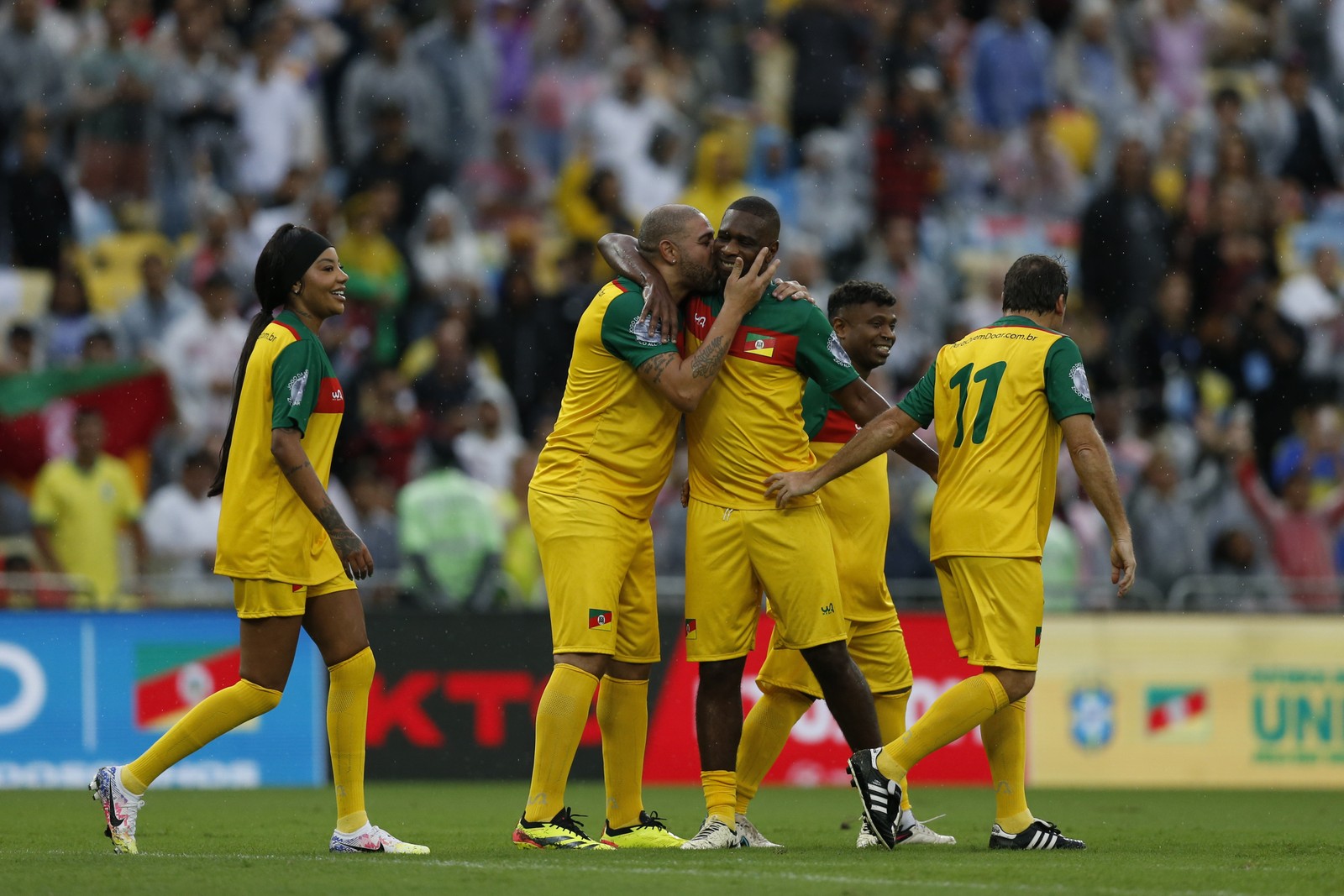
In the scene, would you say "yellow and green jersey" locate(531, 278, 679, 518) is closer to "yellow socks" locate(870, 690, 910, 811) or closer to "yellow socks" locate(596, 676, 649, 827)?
"yellow socks" locate(596, 676, 649, 827)

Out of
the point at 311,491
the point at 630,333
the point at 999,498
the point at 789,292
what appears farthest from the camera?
the point at 789,292

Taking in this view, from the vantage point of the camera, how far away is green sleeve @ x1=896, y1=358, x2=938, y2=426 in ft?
27.5

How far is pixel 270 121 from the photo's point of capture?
18.3m

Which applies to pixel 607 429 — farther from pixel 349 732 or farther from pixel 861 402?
pixel 349 732

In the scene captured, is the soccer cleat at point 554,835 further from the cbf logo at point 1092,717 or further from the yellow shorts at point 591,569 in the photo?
the cbf logo at point 1092,717

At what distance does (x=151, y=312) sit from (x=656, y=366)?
31.6 ft

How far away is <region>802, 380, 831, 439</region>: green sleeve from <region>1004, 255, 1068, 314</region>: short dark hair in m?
1.00

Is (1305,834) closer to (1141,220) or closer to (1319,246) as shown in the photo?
(1141,220)

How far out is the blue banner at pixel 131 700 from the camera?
13.4 m

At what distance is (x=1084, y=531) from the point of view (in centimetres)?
1584

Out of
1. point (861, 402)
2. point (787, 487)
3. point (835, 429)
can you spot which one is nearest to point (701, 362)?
point (787, 487)

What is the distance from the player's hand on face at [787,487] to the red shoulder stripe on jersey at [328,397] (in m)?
1.82

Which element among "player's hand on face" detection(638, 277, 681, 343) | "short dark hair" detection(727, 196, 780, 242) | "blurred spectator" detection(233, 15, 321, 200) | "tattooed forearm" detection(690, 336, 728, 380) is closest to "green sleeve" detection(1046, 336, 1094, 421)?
"short dark hair" detection(727, 196, 780, 242)

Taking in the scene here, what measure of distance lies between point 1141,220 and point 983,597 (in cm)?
1173
